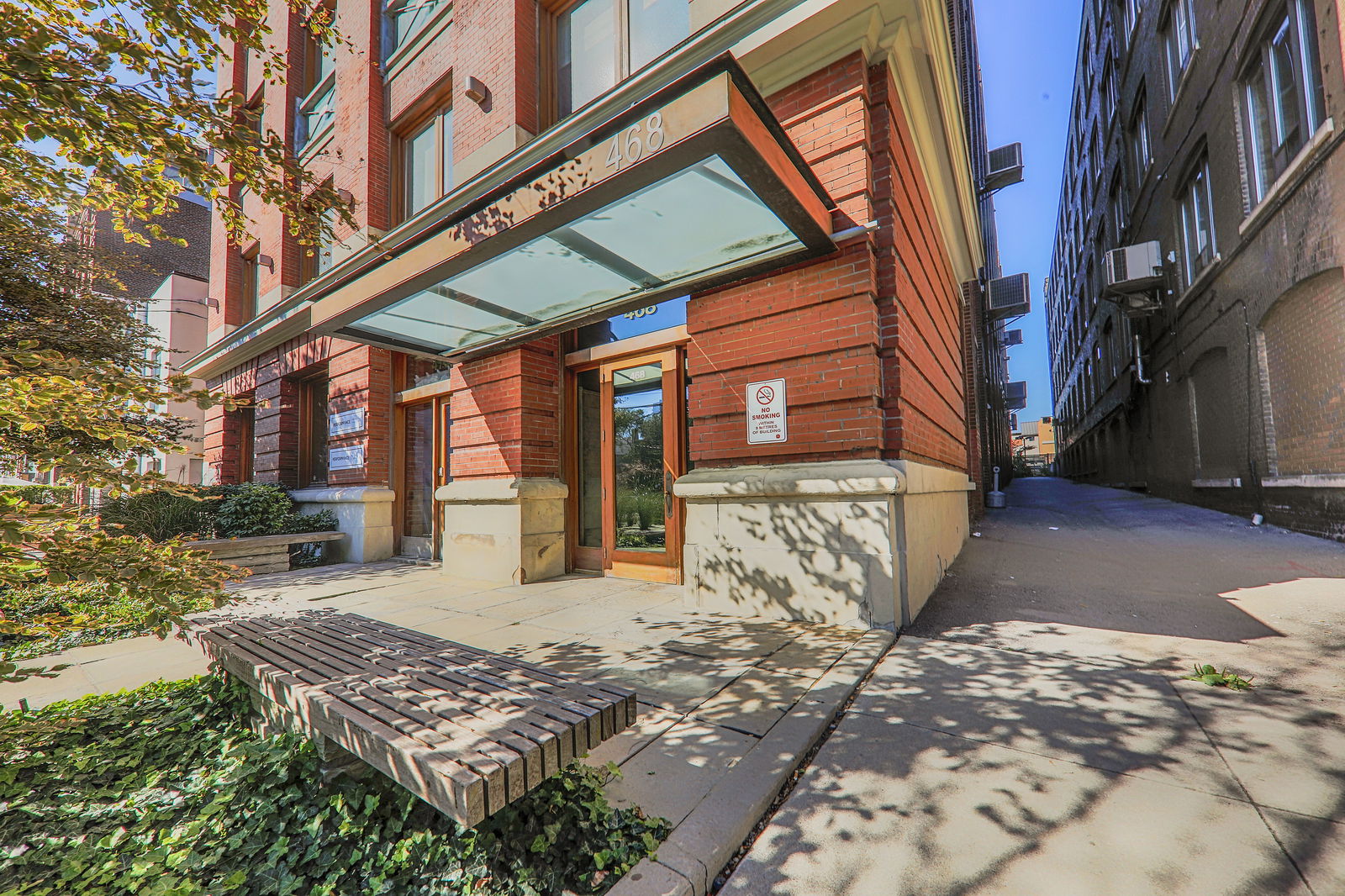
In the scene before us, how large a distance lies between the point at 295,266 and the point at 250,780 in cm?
1294

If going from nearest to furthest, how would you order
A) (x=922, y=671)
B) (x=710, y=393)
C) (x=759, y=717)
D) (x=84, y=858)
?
(x=84, y=858) → (x=759, y=717) → (x=922, y=671) → (x=710, y=393)

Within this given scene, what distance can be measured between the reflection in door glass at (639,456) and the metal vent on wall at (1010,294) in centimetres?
1763

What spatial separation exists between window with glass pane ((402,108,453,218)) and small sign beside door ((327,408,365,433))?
3.87m

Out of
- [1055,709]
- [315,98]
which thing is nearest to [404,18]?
[315,98]

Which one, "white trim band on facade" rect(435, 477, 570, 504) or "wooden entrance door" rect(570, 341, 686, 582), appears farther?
"white trim band on facade" rect(435, 477, 570, 504)

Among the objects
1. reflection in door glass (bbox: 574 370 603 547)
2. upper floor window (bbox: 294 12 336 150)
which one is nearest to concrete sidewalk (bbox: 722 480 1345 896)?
reflection in door glass (bbox: 574 370 603 547)

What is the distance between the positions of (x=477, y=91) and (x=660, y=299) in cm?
508

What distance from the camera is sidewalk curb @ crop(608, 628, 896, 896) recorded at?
1.71 m

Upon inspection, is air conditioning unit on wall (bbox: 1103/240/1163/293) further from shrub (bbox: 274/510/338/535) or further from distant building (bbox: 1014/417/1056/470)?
distant building (bbox: 1014/417/1056/470)

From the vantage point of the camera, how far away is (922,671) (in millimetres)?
3457

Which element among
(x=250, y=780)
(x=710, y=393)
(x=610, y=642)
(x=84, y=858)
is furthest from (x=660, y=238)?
(x=84, y=858)

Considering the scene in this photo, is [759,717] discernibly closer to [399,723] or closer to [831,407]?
[399,723]

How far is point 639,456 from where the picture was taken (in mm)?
6750

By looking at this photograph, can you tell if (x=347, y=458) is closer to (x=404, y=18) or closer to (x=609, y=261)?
(x=609, y=261)
